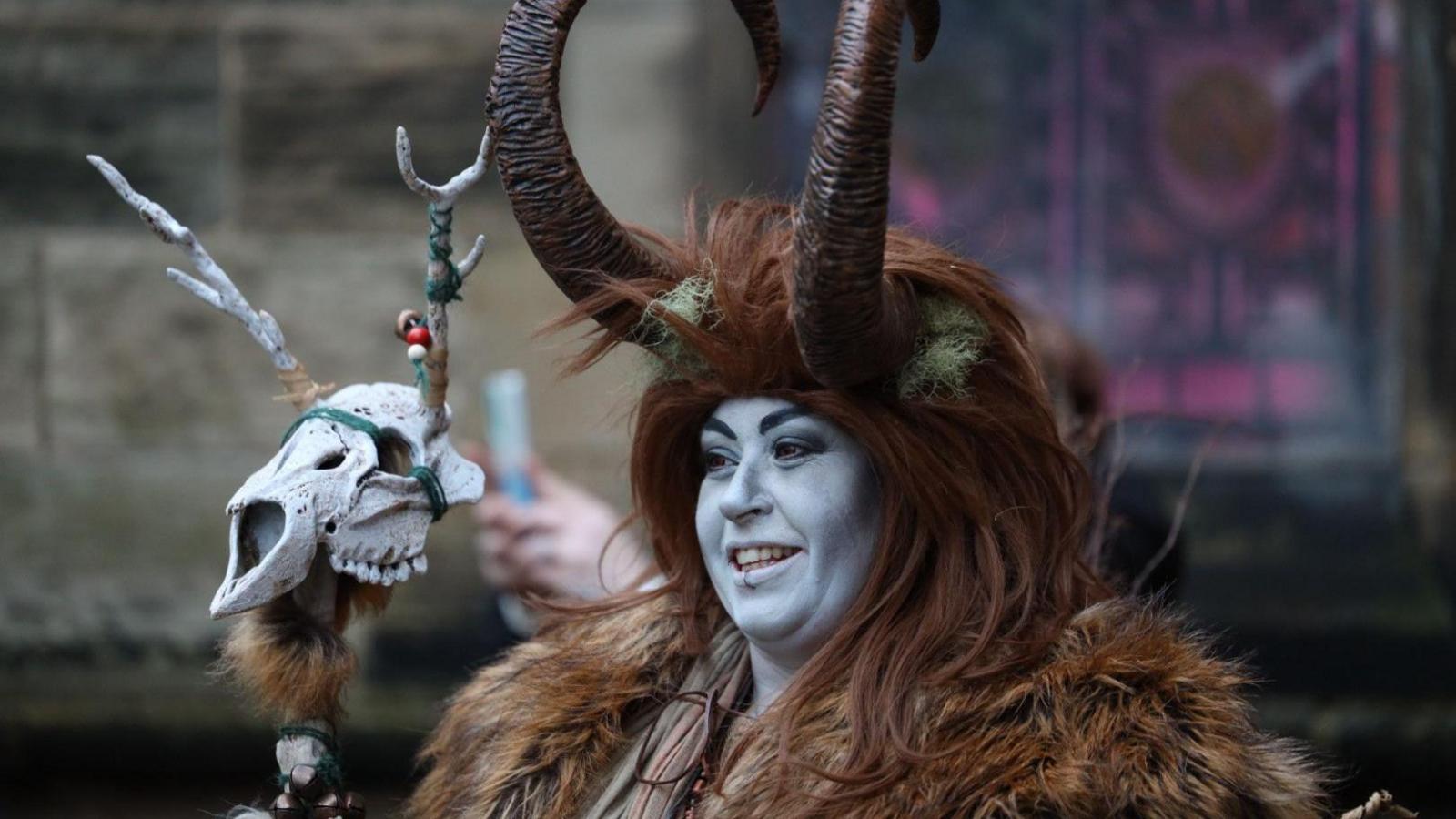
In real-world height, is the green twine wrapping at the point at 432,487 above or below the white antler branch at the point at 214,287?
below

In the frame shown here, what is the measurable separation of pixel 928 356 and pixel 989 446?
5.9 inches

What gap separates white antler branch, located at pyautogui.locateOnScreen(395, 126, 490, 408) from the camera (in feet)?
7.18

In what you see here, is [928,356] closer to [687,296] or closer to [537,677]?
[687,296]

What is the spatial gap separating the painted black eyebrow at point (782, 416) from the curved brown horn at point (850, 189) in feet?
0.66

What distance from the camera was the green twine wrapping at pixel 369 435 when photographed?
7.30ft

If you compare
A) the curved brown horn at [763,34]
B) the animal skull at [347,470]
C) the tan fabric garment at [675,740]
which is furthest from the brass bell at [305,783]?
the curved brown horn at [763,34]

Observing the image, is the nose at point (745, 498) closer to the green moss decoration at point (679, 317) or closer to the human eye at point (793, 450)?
the human eye at point (793, 450)

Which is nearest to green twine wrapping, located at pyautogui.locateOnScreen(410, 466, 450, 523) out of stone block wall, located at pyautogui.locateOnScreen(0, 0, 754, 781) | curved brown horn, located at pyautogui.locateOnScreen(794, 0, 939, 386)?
curved brown horn, located at pyautogui.locateOnScreen(794, 0, 939, 386)

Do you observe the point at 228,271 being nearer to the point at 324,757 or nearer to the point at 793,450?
the point at 324,757

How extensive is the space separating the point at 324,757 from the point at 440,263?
2.13 ft

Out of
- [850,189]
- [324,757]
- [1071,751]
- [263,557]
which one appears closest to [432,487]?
[263,557]

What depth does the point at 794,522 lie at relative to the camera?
7.04 feet

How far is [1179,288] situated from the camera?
4.45 metres

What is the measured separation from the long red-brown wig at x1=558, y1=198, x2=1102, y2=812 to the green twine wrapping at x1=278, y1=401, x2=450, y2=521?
0.92 feet
